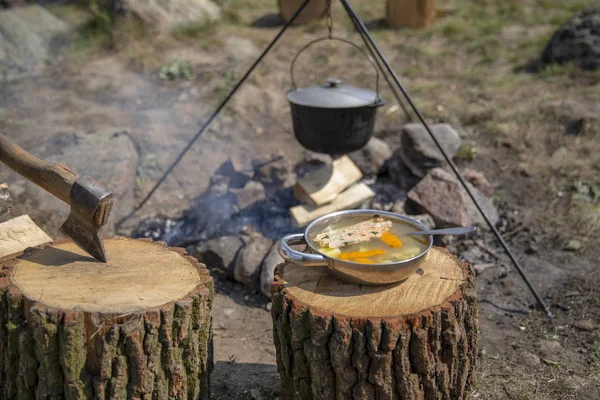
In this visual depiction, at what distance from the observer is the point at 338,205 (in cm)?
486

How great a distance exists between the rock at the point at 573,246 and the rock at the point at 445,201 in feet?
1.98

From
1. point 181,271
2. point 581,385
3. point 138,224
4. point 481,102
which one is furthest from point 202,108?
point 581,385

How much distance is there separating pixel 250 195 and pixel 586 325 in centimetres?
281

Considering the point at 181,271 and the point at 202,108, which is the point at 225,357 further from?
the point at 202,108

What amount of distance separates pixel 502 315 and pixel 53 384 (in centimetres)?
295

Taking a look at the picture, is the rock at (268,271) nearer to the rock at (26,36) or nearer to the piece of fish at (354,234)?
the piece of fish at (354,234)

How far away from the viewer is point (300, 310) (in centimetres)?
241

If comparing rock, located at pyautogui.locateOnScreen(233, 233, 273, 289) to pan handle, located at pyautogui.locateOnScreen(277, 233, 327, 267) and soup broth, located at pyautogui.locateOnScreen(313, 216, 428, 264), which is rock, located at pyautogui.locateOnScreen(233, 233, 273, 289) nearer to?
soup broth, located at pyautogui.locateOnScreen(313, 216, 428, 264)

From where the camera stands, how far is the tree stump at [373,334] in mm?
2354

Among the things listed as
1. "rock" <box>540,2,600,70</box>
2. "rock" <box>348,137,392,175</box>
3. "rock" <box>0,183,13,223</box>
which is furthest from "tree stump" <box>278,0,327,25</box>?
"rock" <box>0,183,13,223</box>

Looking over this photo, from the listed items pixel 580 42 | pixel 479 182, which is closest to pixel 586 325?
pixel 479 182

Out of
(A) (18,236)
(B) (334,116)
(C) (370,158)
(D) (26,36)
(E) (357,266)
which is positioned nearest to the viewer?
(E) (357,266)

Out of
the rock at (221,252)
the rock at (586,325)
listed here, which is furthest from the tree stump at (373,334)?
the rock at (221,252)

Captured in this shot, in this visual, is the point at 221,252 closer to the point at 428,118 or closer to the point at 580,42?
the point at 428,118
